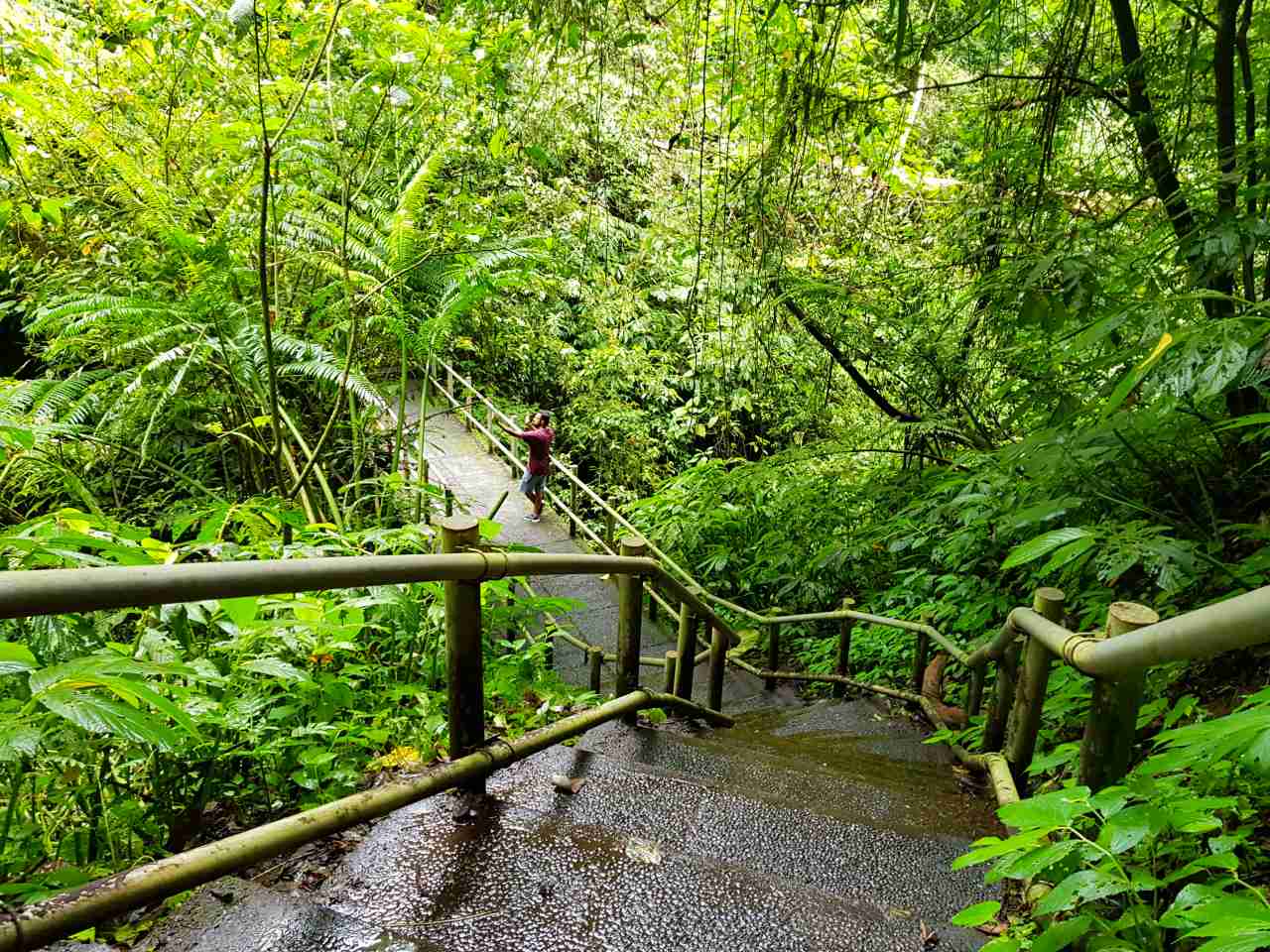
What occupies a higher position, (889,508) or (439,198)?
(439,198)

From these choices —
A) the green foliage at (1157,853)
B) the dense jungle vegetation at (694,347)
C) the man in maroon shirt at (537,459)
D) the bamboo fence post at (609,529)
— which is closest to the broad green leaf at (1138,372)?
the dense jungle vegetation at (694,347)

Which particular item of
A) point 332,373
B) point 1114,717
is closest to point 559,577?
point 332,373

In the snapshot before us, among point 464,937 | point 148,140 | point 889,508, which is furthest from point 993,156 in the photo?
point 148,140

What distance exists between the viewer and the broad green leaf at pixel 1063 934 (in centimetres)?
119

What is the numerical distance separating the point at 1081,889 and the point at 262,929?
1.51 meters

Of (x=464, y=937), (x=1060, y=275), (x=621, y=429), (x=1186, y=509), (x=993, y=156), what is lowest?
(x=621, y=429)

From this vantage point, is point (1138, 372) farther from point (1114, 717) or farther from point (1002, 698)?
point (1002, 698)

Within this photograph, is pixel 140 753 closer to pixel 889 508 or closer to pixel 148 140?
pixel 889 508

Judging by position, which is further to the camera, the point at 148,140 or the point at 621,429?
the point at 621,429

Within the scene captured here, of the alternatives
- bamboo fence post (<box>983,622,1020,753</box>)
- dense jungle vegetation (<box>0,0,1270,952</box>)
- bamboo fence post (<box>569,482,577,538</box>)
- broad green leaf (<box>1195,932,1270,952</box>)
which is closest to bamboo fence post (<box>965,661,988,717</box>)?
dense jungle vegetation (<box>0,0,1270,952</box>)

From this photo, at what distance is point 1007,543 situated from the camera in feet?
15.1

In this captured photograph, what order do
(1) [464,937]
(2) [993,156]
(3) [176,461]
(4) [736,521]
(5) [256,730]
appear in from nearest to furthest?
(1) [464,937] → (5) [256,730] → (2) [993,156] → (3) [176,461] → (4) [736,521]

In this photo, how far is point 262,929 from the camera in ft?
4.91

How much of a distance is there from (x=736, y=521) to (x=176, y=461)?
5.20 meters
